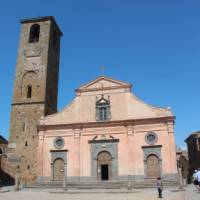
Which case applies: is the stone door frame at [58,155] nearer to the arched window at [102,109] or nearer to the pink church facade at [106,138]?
the pink church facade at [106,138]

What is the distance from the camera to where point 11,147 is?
102ft

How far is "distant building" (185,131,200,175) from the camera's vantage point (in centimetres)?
3869

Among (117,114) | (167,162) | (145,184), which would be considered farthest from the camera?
(117,114)

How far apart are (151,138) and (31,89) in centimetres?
1437

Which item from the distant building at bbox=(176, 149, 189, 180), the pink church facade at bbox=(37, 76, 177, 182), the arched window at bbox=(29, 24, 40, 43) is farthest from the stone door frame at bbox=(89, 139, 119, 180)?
the distant building at bbox=(176, 149, 189, 180)

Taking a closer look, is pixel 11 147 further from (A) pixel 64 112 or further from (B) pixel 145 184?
(B) pixel 145 184

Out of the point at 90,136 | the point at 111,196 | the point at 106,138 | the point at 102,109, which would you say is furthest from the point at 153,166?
the point at 111,196

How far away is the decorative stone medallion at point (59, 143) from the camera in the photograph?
3028cm

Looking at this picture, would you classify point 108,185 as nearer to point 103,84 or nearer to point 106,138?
point 106,138

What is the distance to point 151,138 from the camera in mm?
28484

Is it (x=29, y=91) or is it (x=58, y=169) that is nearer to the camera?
(x=58, y=169)

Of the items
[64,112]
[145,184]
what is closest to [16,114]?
[64,112]

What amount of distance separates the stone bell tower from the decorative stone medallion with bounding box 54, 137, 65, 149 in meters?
2.10

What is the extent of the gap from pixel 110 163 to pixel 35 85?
12231mm
